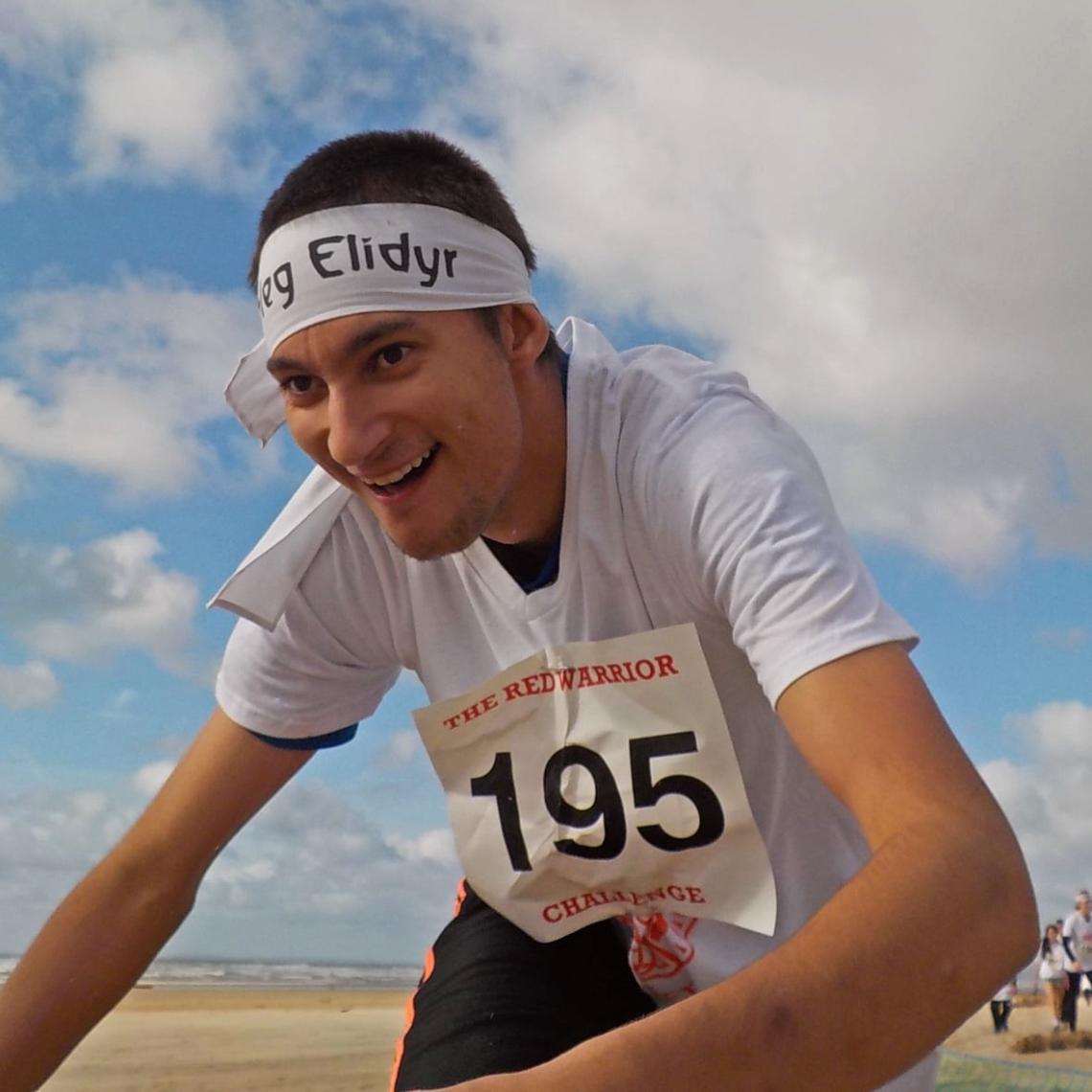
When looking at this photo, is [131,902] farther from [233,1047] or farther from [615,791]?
[233,1047]

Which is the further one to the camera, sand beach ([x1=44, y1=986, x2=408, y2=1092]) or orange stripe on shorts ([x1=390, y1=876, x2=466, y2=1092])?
sand beach ([x1=44, y1=986, x2=408, y2=1092])

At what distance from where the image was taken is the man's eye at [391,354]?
7.30 ft

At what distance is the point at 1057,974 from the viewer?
15.2 metres

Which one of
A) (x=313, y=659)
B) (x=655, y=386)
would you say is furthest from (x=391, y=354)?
(x=313, y=659)

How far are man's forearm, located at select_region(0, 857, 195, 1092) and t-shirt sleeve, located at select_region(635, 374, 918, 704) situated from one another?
122cm

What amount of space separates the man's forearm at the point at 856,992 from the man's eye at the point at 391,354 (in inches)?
45.0

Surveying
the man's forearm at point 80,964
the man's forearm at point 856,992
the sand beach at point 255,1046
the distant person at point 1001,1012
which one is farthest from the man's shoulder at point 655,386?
the distant person at point 1001,1012

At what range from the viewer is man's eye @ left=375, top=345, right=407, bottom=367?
7.30ft

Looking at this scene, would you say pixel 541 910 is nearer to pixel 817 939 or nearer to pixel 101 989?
pixel 101 989

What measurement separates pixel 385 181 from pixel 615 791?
112 cm

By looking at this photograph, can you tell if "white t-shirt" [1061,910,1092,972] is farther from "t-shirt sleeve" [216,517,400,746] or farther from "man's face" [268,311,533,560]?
"man's face" [268,311,533,560]

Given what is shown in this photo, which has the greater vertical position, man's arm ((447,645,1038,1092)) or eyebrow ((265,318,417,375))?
eyebrow ((265,318,417,375))

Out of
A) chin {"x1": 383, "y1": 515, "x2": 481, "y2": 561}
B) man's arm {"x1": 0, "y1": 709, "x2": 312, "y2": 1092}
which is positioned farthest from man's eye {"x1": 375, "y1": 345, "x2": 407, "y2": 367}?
man's arm {"x1": 0, "y1": 709, "x2": 312, "y2": 1092}

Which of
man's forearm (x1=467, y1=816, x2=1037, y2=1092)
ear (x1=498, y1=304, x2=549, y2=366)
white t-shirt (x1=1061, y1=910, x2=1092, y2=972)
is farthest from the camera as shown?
white t-shirt (x1=1061, y1=910, x2=1092, y2=972)
